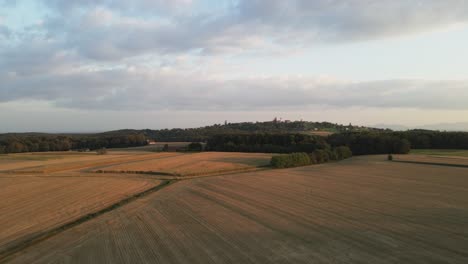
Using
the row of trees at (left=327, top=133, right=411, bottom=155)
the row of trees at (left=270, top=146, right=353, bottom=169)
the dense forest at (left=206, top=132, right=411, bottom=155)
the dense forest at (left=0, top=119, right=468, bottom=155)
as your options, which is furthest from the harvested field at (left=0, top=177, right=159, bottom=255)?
the row of trees at (left=327, top=133, right=411, bottom=155)

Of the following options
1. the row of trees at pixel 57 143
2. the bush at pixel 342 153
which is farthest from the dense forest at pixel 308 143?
the row of trees at pixel 57 143

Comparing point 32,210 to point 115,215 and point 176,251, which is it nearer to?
point 115,215

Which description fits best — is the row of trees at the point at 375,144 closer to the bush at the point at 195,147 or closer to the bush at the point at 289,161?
the bush at the point at 289,161

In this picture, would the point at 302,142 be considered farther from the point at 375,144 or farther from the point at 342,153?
the point at 375,144

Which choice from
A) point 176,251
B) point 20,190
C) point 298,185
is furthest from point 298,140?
point 176,251

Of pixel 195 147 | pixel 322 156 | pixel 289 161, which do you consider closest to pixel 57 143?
pixel 195 147
